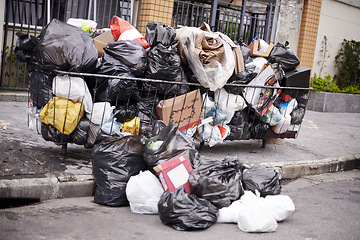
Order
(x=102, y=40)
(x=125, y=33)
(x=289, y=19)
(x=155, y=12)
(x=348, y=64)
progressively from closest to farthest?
(x=125, y=33)
(x=102, y=40)
(x=289, y=19)
(x=155, y=12)
(x=348, y=64)

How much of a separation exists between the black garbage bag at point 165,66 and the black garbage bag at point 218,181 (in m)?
1.09

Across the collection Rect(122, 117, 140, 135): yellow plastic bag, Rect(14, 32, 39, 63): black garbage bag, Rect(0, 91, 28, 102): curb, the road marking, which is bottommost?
the road marking

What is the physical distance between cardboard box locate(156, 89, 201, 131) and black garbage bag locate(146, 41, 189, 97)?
0.38 feet

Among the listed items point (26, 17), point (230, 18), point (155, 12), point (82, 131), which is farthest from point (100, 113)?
point (230, 18)

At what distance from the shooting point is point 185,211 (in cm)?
325

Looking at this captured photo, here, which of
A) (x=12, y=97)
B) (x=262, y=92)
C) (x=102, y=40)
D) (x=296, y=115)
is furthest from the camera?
(x=12, y=97)

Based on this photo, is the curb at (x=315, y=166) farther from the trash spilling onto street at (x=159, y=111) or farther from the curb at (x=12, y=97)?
the curb at (x=12, y=97)

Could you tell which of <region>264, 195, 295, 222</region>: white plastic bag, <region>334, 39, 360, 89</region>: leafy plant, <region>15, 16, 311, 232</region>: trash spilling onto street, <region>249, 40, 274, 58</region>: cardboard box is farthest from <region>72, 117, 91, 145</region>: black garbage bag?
<region>334, 39, 360, 89</region>: leafy plant

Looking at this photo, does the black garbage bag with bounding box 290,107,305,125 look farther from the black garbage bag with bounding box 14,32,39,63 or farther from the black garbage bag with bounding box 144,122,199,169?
the black garbage bag with bounding box 14,32,39,63

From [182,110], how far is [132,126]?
59 centimetres

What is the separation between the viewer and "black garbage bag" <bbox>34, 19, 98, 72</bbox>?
12.8 feet

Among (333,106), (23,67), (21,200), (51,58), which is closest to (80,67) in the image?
(51,58)

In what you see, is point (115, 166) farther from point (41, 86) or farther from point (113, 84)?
point (41, 86)

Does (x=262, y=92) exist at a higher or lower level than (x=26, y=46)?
lower
